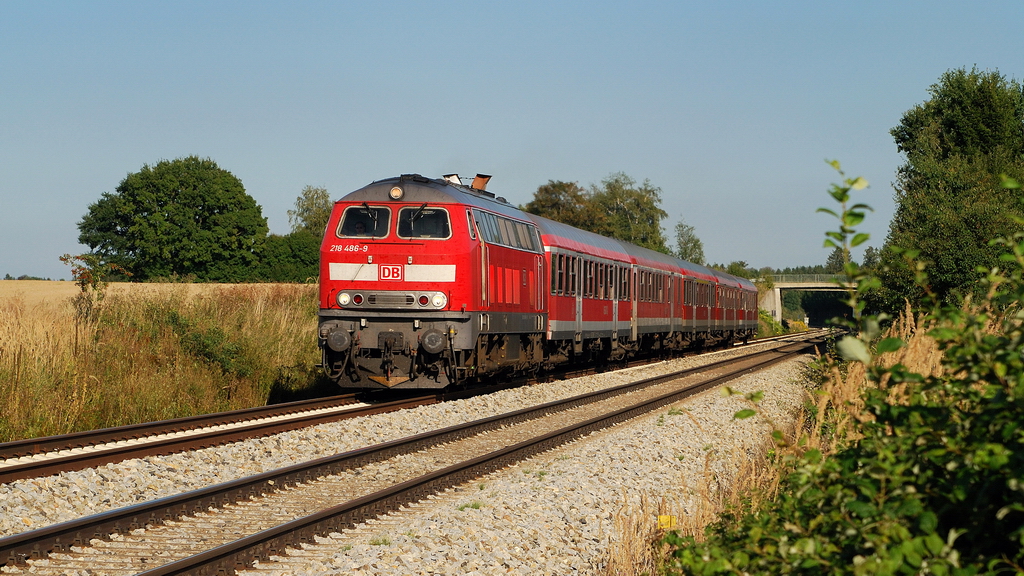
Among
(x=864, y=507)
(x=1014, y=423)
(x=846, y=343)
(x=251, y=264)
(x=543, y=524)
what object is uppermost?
(x=251, y=264)

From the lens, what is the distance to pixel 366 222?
631 inches

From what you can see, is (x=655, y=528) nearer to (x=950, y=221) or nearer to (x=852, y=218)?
(x=852, y=218)

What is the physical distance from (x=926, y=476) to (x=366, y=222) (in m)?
13.3

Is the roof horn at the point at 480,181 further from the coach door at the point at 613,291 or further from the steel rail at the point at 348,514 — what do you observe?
the steel rail at the point at 348,514

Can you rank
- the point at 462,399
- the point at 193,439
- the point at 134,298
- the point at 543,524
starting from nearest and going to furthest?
1. the point at 543,524
2. the point at 193,439
3. the point at 462,399
4. the point at 134,298

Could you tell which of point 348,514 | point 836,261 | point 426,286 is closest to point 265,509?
point 348,514

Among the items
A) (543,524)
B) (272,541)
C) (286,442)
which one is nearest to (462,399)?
(286,442)

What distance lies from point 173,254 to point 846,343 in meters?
75.9

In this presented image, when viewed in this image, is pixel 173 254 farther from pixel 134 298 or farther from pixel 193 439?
pixel 193 439

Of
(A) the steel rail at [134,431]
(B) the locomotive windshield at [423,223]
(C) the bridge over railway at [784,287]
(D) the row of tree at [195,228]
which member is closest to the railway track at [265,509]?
(A) the steel rail at [134,431]

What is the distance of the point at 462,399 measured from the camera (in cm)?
1666

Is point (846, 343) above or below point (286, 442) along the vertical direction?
above

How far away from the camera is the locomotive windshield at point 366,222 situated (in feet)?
52.2

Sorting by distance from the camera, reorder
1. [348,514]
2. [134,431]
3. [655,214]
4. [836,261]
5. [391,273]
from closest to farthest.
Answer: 1. [348,514]
2. [134,431]
3. [391,273]
4. [655,214]
5. [836,261]
